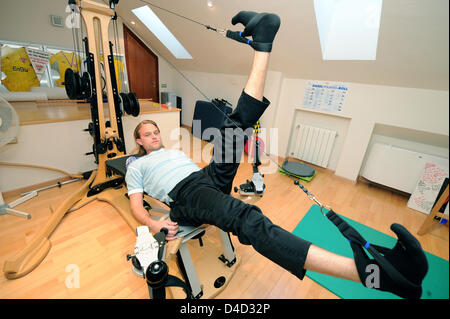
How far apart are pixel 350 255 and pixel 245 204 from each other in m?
1.09

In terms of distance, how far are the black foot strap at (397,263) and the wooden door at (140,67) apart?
16.8ft

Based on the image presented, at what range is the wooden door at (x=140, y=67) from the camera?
434 centimetres

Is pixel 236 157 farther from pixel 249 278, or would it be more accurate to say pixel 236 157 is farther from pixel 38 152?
pixel 38 152

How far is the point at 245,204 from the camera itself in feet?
2.84

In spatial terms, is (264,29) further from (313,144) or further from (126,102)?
(313,144)

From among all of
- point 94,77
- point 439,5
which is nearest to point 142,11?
point 94,77

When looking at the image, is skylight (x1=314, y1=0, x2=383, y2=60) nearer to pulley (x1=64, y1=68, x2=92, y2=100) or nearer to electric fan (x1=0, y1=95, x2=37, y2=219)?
pulley (x1=64, y1=68, x2=92, y2=100)

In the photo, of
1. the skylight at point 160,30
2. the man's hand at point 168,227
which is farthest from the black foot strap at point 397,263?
the skylight at point 160,30

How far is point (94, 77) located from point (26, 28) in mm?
2635

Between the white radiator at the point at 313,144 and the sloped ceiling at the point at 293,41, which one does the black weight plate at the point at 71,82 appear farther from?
the white radiator at the point at 313,144

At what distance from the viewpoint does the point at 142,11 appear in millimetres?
3520

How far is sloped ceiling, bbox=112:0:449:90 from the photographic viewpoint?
0.96 m

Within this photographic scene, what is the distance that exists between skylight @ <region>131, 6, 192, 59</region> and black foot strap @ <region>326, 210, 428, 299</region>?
4142 millimetres

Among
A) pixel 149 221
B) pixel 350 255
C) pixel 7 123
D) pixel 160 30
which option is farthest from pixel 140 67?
pixel 350 255
